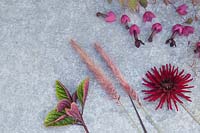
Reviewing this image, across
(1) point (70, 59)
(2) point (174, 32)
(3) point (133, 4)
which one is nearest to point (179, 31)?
(2) point (174, 32)

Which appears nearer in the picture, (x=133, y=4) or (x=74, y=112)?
(x=74, y=112)

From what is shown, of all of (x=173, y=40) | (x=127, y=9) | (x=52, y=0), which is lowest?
(x=173, y=40)

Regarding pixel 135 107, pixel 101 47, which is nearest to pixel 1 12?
pixel 101 47

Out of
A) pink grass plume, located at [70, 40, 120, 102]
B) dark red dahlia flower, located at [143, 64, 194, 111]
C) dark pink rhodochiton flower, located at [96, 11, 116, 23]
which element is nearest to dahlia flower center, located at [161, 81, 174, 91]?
dark red dahlia flower, located at [143, 64, 194, 111]

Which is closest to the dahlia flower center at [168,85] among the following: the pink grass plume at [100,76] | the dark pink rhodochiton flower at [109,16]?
the pink grass plume at [100,76]

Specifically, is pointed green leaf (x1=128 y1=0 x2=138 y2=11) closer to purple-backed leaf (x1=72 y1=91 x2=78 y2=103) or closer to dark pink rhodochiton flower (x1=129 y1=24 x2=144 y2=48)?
dark pink rhodochiton flower (x1=129 y1=24 x2=144 y2=48)

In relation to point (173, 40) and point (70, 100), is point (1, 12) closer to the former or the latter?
point (70, 100)

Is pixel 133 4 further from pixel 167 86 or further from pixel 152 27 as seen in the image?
pixel 167 86
